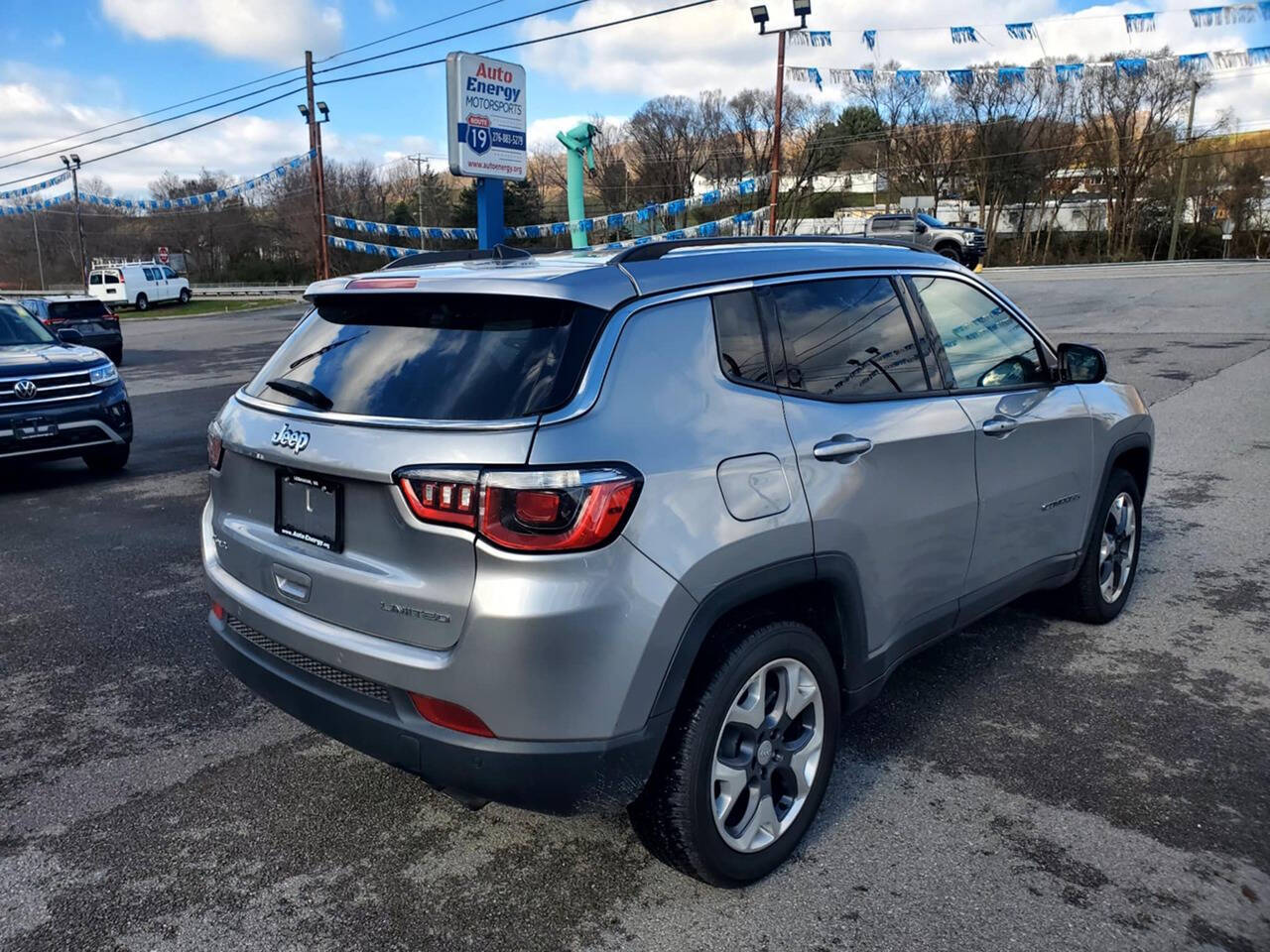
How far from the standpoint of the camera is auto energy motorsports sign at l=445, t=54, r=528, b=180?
1269cm

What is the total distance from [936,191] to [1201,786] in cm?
6285

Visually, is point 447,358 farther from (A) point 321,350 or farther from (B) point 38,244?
(B) point 38,244

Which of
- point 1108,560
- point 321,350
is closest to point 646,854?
point 321,350

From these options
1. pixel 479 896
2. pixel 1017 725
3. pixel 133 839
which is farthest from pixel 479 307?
pixel 1017 725

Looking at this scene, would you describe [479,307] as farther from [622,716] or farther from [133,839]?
[133,839]

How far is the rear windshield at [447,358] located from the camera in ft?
8.10

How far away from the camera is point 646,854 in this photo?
2975 mm

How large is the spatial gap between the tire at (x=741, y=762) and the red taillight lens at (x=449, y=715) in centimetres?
51

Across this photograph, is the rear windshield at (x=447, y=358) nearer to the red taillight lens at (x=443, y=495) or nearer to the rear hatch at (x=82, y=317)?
the red taillight lens at (x=443, y=495)

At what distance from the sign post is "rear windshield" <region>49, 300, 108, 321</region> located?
12.0 metres

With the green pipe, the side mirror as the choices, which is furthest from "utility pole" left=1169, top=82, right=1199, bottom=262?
the side mirror

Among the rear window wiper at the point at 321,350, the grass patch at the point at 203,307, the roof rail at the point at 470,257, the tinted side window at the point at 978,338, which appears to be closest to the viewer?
the rear window wiper at the point at 321,350

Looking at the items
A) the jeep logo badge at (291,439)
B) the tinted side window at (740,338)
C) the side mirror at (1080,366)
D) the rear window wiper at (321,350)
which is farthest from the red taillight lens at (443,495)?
the side mirror at (1080,366)

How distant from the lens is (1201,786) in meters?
3.30
